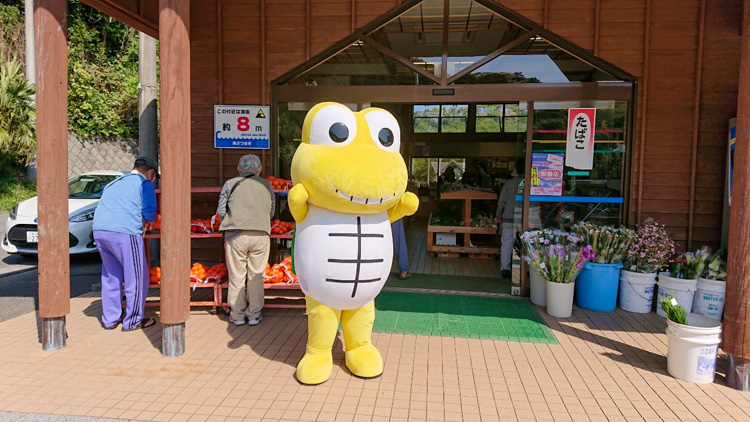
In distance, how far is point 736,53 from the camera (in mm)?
6594

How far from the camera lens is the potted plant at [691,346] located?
427cm

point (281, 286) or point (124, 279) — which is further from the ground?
point (124, 279)

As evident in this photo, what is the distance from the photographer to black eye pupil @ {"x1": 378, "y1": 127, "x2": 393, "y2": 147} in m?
4.03

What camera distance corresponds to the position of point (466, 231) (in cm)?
944

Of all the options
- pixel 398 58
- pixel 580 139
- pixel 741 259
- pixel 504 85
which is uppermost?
pixel 398 58

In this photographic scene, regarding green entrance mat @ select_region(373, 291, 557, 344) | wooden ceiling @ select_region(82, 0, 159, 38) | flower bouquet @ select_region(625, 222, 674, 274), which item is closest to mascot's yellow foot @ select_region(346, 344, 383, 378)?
green entrance mat @ select_region(373, 291, 557, 344)

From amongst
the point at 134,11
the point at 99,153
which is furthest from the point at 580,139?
the point at 99,153

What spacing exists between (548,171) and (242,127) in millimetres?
4488

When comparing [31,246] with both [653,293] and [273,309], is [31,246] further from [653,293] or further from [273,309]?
[653,293]

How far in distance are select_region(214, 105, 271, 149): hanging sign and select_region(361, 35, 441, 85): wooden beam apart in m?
1.81

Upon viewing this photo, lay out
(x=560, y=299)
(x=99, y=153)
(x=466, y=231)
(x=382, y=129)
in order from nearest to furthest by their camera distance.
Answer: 1. (x=382, y=129)
2. (x=560, y=299)
3. (x=466, y=231)
4. (x=99, y=153)

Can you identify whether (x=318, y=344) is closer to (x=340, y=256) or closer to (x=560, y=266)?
(x=340, y=256)

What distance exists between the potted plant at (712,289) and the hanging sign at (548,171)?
77.3 inches

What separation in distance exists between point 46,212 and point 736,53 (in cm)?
836
